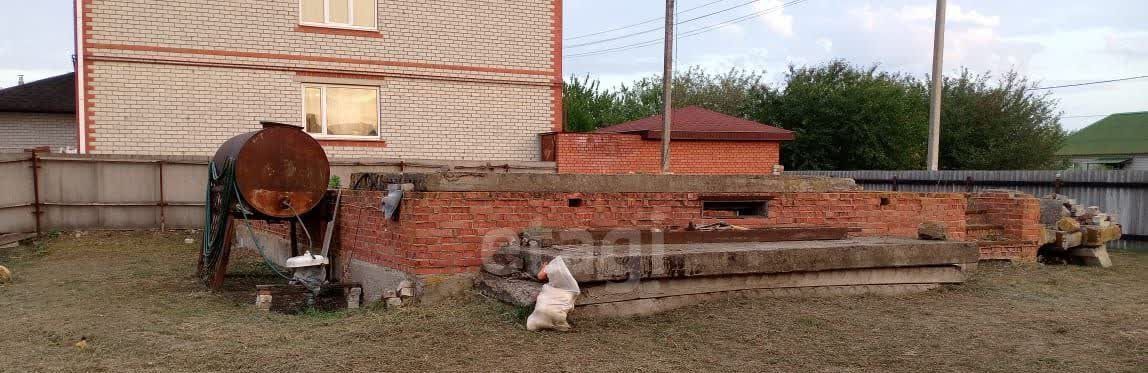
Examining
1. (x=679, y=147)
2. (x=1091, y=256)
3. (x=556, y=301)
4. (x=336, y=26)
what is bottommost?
(x=1091, y=256)

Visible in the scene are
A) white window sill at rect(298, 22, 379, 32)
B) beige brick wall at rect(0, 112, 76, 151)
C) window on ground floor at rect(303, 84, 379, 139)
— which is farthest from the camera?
beige brick wall at rect(0, 112, 76, 151)

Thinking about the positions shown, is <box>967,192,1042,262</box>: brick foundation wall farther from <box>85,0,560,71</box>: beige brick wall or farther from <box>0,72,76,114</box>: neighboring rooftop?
<box>0,72,76,114</box>: neighboring rooftop

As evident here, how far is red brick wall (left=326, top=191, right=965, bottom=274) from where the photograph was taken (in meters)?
5.91

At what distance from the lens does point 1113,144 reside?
41969mm

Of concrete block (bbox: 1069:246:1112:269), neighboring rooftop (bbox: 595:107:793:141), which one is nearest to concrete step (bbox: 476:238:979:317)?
concrete block (bbox: 1069:246:1112:269)

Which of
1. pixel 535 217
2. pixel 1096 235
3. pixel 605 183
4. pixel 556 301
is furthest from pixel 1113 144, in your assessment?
pixel 556 301

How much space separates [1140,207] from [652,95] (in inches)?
1235

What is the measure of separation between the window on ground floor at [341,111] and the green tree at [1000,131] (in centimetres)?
2241

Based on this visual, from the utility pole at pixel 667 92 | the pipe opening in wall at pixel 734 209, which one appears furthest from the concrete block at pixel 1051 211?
the utility pole at pixel 667 92

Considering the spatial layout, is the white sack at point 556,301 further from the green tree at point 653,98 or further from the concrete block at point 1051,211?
the green tree at point 653,98

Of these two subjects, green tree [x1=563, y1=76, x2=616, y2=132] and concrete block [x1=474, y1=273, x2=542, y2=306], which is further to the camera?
green tree [x1=563, y1=76, x2=616, y2=132]

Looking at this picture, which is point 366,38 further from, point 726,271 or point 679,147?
point 726,271

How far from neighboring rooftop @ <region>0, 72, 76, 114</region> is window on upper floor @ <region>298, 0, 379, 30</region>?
11353mm

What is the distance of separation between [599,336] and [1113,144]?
4697 centimetres
